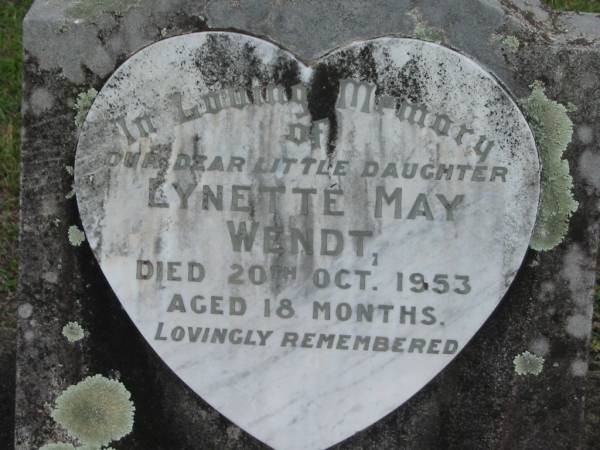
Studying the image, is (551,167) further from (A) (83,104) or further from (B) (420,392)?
(A) (83,104)

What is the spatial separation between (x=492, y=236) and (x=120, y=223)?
921 mm

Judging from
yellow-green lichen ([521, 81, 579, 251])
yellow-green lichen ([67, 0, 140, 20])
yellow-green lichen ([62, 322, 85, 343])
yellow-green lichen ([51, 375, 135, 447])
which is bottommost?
yellow-green lichen ([51, 375, 135, 447])

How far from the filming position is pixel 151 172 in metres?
2.06

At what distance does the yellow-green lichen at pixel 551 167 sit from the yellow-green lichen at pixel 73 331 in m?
1.18

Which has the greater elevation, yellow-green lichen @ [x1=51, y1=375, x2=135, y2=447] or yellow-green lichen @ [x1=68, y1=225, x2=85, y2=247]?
yellow-green lichen @ [x1=68, y1=225, x2=85, y2=247]

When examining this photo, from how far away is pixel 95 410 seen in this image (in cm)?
221

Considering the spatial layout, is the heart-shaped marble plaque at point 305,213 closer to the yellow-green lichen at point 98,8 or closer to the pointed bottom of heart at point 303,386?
the pointed bottom of heart at point 303,386

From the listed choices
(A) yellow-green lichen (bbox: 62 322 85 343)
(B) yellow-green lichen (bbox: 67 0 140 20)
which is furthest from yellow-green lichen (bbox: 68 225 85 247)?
(B) yellow-green lichen (bbox: 67 0 140 20)

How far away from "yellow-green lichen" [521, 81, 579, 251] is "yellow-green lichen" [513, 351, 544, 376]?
→ 0.92 feet

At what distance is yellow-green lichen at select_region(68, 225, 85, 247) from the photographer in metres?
2.13

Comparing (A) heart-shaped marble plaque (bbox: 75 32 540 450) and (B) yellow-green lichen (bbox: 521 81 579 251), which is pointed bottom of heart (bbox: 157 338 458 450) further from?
(B) yellow-green lichen (bbox: 521 81 579 251)

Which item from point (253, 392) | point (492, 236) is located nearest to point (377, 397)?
point (253, 392)

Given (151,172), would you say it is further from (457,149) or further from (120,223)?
(457,149)

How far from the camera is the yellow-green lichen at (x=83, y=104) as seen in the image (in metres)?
2.07
